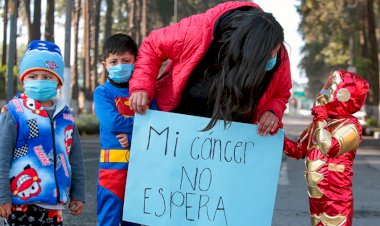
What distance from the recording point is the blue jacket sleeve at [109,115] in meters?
3.53

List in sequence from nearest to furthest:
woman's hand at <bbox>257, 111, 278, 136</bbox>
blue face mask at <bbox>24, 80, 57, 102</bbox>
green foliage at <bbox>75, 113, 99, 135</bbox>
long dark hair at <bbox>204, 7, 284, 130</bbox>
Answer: long dark hair at <bbox>204, 7, 284, 130</bbox>, woman's hand at <bbox>257, 111, 278, 136</bbox>, blue face mask at <bbox>24, 80, 57, 102</bbox>, green foliage at <bbox>75, 113, 99, 135</bbox>

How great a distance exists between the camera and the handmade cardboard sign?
327cm

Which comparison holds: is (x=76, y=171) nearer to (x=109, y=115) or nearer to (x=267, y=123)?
(x=109, y=115)

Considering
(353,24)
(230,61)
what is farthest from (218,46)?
(353,24)

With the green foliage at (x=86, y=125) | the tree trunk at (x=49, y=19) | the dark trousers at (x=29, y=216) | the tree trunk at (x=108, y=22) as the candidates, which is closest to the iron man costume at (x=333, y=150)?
the dark trousers at (x=29, y=216)

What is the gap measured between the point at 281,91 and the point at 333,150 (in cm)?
115

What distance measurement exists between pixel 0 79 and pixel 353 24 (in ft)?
71.9

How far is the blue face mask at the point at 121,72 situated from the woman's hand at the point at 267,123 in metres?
0.84

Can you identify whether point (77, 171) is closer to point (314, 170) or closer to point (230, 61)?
point (230, 61)

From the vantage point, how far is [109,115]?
357 cm

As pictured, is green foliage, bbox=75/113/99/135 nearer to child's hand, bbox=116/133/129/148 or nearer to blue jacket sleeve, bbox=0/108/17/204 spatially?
child's hand, bbox=116/133/129/148

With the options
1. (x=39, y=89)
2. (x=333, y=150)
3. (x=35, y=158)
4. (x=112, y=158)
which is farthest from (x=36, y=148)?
(x=333, y=150)

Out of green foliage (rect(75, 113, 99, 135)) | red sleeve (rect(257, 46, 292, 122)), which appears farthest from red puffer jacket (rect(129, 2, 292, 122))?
green foliage (rect(75, 113, 99, 135))

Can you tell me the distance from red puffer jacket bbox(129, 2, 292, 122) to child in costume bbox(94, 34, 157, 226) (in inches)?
12.2
